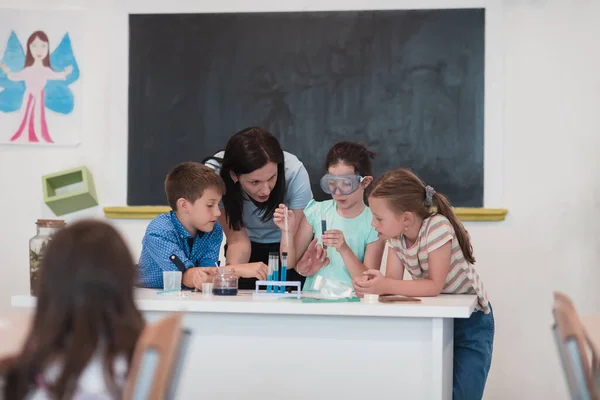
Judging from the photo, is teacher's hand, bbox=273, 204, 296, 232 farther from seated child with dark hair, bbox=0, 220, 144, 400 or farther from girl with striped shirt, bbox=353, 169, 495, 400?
seated child with dark hair, bbox=0, 220, 144, 400

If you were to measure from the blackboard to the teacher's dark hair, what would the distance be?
0.92 m

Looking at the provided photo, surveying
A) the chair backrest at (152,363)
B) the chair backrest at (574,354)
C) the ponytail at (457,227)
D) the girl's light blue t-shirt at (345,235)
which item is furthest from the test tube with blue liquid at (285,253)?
the chair backrest at (152,363)

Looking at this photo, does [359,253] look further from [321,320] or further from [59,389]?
[59,389]

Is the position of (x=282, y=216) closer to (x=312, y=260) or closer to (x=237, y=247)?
(x=312, y=260)

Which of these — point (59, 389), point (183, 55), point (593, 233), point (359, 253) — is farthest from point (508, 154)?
point (59, 389)

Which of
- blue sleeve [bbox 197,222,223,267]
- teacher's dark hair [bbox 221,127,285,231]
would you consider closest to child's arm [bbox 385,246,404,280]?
teacher's dark hair [bbox 221,127,285,231]

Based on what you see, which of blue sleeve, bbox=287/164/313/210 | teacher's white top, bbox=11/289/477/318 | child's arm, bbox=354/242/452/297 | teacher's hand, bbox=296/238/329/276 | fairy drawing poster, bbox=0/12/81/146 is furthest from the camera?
fairy drawing poster, bbox=0/12/81/146

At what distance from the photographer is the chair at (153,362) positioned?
1.21 m

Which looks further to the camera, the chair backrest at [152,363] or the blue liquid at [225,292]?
the blue liquid at [225,292]

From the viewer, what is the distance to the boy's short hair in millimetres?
2951

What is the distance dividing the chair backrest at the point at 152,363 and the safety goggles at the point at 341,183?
1.86 m

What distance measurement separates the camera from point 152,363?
1212mm

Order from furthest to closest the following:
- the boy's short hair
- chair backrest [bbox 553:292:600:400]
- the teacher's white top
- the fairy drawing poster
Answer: the fairy drawing poster → the boy's short hair → the teacher's white top → chair backrest [bbox 553:292:600:400]

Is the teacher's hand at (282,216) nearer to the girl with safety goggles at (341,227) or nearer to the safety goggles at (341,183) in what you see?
the girl with safety goggles at (341,227)
